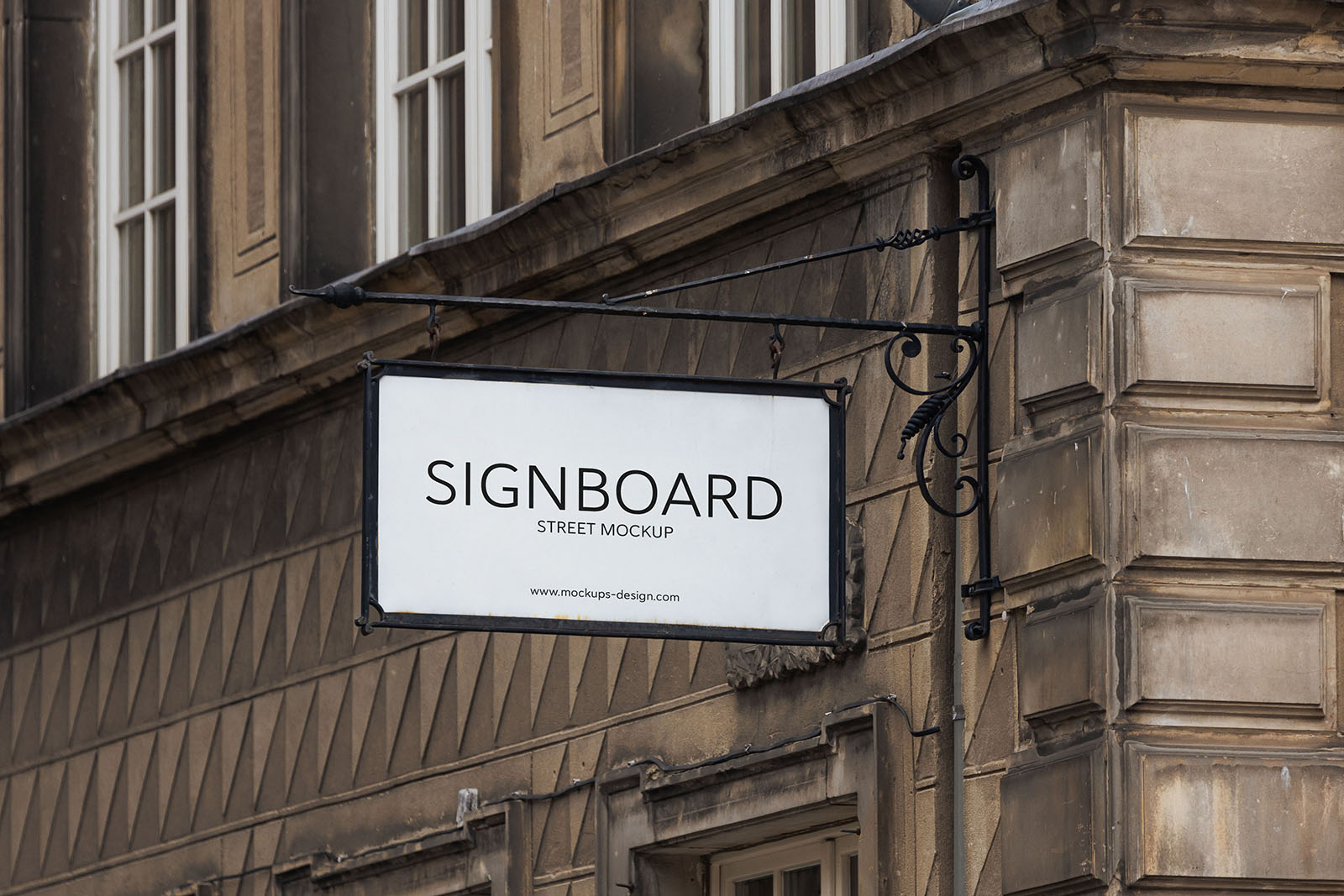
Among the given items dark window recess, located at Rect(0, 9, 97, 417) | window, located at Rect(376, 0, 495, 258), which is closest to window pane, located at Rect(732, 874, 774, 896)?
window, located at Rect(376, 0, 495, 258)

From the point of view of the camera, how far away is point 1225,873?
10805 millimetres

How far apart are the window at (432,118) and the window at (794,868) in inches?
132

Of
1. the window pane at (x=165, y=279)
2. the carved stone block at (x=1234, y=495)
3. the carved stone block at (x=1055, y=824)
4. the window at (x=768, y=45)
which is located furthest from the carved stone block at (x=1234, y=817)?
the window pane at (x=165, y=279)

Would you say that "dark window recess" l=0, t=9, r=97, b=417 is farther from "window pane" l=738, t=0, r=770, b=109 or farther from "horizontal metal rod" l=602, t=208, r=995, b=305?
"horizontal metal rod" l=602, t=208, r=995, b=305

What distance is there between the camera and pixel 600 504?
36.0 feet

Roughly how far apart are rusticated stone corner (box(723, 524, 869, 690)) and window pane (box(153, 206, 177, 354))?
17.5 feet

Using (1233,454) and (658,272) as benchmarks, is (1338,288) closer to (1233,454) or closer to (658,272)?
(1233,454)

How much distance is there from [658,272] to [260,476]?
3216 mm

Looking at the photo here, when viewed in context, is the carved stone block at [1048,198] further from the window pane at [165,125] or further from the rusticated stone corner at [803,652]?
the window pane at [165,125]

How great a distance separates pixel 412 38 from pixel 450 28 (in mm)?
379

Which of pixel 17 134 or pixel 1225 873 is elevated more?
pixel 17 134

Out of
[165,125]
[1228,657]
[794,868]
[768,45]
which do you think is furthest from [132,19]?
[1228,657]

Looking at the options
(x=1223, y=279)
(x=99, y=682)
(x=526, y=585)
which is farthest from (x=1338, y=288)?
(x=99, y=682)

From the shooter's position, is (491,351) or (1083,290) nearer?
(1083,290)
